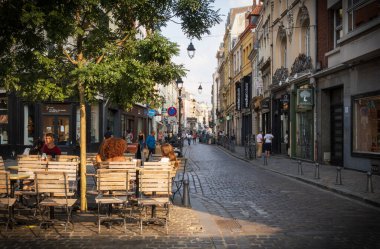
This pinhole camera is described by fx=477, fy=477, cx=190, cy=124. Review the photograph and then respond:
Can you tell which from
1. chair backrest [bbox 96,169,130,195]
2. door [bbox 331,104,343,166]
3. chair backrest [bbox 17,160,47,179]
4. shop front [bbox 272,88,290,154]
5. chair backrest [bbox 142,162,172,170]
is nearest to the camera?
chair backrest [bbox 96,169,130,195]

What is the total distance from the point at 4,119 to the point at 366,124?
19.8 metres

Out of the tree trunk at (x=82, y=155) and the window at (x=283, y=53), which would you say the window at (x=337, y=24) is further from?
the tree trunk at (x=82, y=155)

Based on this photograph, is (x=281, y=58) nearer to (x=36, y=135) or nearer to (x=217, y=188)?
(x=36, y=135)

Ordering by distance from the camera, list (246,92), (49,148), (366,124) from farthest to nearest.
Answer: (246,92) < (366,124) < (49,148)

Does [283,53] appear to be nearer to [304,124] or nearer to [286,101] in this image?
[286,101]

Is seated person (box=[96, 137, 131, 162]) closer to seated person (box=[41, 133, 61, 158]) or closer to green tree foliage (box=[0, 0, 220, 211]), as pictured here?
green tree foliage (box=[0, 0, 220, 211])

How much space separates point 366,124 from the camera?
18.7 m

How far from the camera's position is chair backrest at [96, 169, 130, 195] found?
832 centimetres

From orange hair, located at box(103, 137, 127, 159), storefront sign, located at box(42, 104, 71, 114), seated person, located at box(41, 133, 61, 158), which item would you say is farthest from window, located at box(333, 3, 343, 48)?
storefront sign, located at box(42, 104, 71, 114)

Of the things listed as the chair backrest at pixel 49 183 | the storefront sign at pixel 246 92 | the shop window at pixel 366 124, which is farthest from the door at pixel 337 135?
the storefront sign at pixel 246 92

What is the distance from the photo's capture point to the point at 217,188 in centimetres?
1441

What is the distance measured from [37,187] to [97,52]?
3.25 m

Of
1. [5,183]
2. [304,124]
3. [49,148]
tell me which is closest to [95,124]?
[304,124]

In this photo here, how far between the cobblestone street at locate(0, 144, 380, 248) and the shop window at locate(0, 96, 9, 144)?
1862 cm
